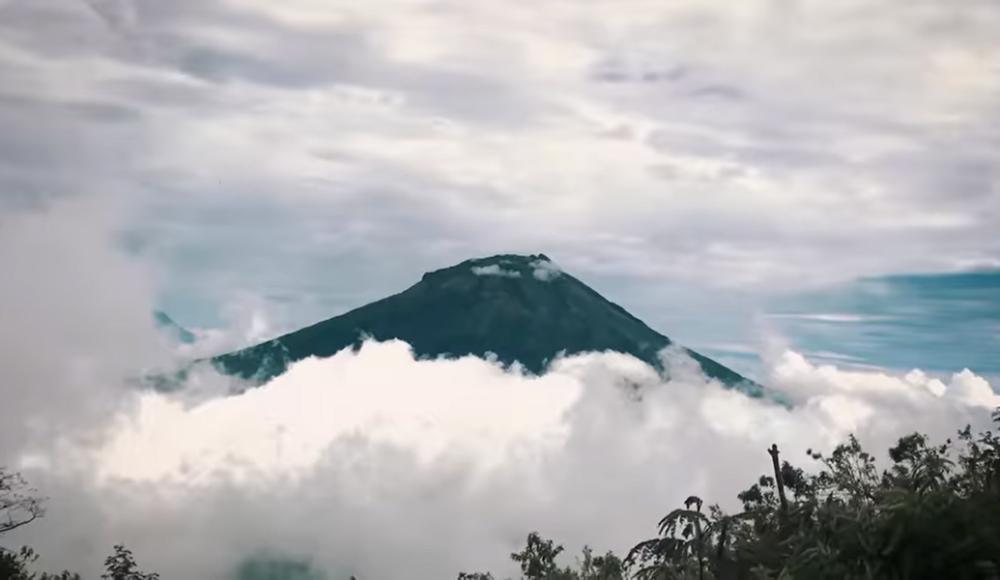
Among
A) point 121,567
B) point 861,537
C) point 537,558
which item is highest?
point 537,558

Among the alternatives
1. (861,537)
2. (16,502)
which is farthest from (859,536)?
(16,502)

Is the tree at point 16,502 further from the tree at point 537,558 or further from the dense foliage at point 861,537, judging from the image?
the dense foliage at point 861,537

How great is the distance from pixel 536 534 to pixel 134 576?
105 feet

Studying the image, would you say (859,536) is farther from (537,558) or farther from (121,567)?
(537,558)

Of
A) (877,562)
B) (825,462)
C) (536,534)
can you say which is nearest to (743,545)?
(877,562)

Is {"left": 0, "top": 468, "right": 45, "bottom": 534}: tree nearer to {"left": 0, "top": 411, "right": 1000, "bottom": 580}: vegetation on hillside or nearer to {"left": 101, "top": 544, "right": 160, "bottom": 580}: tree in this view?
{"left": 101, "top": 544, "right": 160, "bottom": 580}: tree

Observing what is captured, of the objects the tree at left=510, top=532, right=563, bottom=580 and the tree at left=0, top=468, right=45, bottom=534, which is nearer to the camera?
the tree at left=0, top=468, right=45, bottom=534

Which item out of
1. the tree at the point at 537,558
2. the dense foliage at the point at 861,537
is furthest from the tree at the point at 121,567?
the dense foliage at the point at 861,537

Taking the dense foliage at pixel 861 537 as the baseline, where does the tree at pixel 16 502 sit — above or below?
above

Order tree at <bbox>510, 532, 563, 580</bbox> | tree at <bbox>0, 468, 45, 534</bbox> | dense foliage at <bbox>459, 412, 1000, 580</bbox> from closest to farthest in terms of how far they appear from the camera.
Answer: dense foliage at <bbox>459, 412, 1000, 580</bbox>, tree at <bbox>0, 468, 45, 534</bbox>, tree at <bbox>510, 532, 563, 580</bbox>

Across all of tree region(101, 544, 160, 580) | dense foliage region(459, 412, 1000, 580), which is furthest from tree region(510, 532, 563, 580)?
dense foliage region(459, 412, 1000, 580)

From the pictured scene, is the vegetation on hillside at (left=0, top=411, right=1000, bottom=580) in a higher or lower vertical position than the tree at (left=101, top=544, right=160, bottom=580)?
lower

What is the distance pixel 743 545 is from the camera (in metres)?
18.2

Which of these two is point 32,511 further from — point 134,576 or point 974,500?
point 974,500
